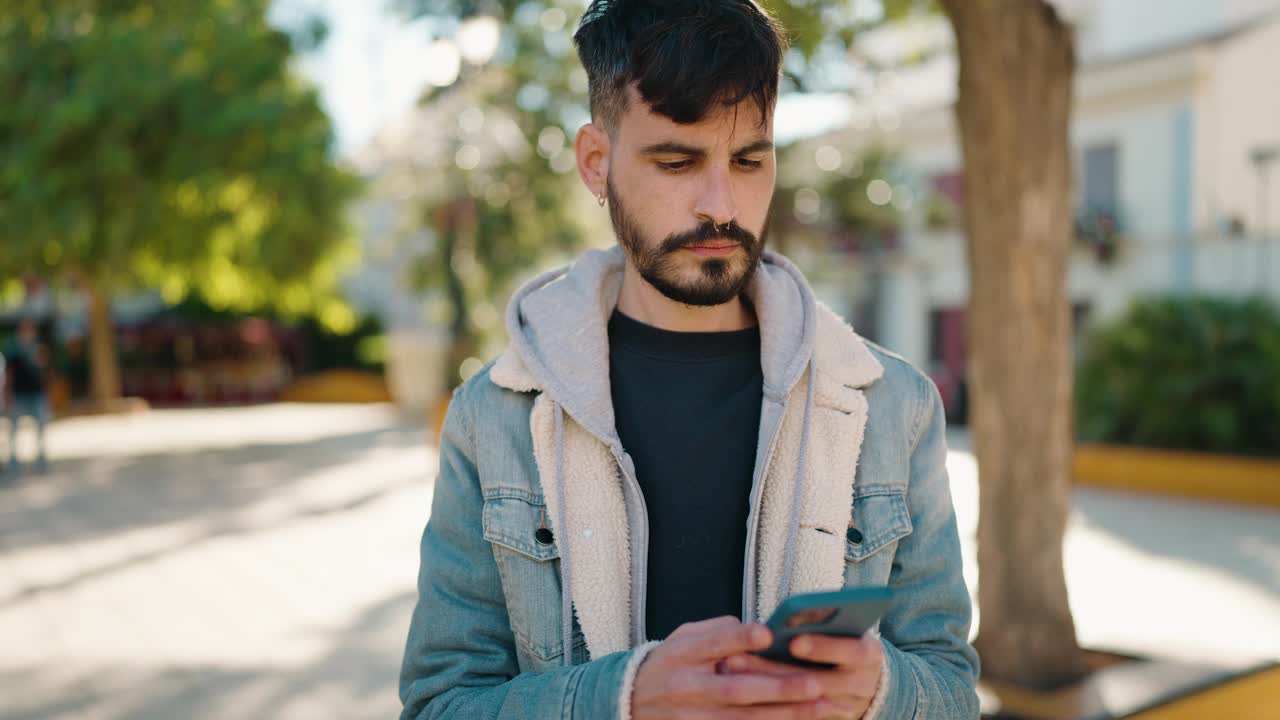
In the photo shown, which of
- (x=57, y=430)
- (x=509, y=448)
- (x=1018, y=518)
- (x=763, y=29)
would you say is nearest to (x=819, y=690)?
(x=509, y=448)

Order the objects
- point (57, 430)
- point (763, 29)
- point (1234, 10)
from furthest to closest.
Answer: point (1234, 10)
point (57, 430)
point (763, 29)

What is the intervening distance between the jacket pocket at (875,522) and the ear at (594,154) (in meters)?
0.67

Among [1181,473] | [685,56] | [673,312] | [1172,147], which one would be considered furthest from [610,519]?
[1172,147]

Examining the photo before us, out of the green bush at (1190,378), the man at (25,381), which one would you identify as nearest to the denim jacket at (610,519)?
the green bush at (1190,378)

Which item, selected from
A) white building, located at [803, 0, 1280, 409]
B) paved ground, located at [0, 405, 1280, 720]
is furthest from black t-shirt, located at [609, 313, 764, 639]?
white building, located at [803, 0, 1280, 409]

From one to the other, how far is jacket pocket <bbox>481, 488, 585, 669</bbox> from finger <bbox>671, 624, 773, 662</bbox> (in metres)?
0.36

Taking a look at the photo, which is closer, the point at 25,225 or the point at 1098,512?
the point at 1098,512

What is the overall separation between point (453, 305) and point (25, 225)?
708 cm

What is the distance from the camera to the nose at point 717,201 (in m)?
1.75

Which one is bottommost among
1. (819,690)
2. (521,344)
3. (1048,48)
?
(819,690)

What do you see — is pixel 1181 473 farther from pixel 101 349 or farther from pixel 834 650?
pixel 101 349

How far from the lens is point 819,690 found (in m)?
1.38

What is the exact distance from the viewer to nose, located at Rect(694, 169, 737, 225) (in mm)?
1747

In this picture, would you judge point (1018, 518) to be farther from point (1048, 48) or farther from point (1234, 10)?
point (1234, 10)
